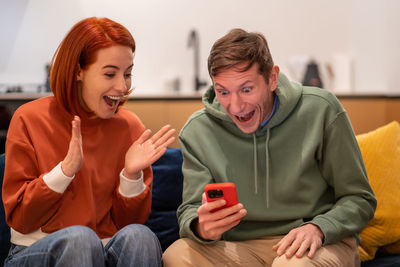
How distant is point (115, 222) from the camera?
1.60 m

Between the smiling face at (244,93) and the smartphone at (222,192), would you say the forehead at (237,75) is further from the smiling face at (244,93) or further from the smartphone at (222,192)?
the smartphone at (222,192)

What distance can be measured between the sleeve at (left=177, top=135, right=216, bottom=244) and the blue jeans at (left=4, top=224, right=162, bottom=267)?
128mm

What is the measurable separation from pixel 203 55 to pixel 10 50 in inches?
51.7

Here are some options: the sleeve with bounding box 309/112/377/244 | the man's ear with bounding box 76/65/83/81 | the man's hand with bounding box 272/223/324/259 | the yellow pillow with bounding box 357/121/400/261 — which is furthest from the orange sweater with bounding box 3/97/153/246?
the yellow pillow with bounding box 357/121/400/261

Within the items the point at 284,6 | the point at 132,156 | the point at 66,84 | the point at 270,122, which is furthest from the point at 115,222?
the point at 284,6

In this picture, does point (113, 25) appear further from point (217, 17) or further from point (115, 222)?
point (217, 17)

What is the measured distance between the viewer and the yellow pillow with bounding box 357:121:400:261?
68.5 inches

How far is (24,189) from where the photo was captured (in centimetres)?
139

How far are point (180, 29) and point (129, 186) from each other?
6.99 ft

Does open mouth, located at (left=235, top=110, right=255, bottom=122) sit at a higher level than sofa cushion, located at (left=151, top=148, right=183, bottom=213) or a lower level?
higher

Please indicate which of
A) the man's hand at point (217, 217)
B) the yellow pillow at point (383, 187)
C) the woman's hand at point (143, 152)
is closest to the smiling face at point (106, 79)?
the woman's hand at point (143, 152)

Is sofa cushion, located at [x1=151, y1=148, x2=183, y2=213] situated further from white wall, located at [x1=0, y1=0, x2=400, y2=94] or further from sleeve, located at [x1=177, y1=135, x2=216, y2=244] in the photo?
white wall, located at [x1=0, y1=0, x2=400, y2=94]

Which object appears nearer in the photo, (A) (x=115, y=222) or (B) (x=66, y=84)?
(B) (x=66, y=84)

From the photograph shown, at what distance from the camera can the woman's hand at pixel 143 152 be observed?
146cm
